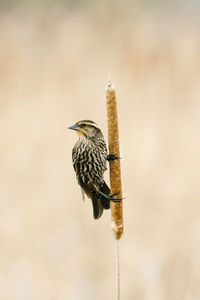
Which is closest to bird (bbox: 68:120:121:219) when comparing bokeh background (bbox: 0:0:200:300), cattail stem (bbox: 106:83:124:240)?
bokeh background (bbox: 0:0:200:300)

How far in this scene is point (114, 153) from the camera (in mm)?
1990

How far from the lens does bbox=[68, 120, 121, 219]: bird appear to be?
286 cm

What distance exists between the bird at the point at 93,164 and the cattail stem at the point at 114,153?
0.82 m

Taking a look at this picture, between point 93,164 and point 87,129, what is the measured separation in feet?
0.95

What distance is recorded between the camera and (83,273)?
327cm

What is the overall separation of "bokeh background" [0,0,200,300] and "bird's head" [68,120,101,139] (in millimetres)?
958

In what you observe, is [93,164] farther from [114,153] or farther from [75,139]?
[75,139]

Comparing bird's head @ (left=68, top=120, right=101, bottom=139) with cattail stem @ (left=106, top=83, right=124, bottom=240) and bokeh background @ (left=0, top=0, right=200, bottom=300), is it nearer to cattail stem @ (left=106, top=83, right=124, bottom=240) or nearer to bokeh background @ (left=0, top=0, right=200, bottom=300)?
cattail stem @ (left=106, top=83, right=124, bottom=240)

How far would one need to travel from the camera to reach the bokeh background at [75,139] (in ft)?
10.4

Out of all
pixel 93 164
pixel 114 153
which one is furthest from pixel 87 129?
pixel 114 153
